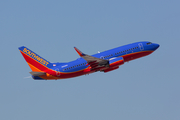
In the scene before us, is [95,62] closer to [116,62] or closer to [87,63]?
[87,63]

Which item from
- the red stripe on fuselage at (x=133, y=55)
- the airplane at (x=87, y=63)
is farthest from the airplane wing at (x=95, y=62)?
the red stripe on fuselage at (x=133, y=55)

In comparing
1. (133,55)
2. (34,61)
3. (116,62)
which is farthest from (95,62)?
(34,61)

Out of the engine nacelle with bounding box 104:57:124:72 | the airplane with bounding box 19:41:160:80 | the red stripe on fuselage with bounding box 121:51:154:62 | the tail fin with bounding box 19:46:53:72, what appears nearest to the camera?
the engine nacelle with bounding box 104:57:124:72

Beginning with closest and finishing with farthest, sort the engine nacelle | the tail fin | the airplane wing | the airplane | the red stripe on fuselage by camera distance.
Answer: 1. the airplane wing
2. the engine nacelle
3. the airplane
4. the red stripe on fuselage
5. the tail fin

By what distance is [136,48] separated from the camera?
74.8m

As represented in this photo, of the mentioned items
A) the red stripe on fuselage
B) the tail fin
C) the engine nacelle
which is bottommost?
the engine nacelle

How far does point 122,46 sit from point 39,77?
23.6m

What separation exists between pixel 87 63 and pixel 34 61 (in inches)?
583

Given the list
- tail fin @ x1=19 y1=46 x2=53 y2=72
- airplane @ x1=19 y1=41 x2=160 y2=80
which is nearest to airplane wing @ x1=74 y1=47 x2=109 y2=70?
airplane @ x1=19 y1=41 x2=160 y2=80

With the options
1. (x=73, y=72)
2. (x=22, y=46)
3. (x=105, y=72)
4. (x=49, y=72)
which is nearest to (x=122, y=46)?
(x=105, y=72)

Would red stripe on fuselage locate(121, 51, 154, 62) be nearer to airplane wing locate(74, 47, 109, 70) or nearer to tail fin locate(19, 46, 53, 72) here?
airplane wing locate(74, 47, 109, 70)

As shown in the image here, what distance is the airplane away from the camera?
236 feet

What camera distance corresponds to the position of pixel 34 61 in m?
76.1

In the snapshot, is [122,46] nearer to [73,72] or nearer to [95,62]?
[95,62]
